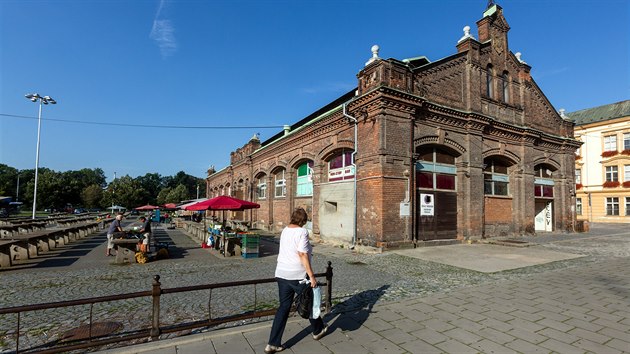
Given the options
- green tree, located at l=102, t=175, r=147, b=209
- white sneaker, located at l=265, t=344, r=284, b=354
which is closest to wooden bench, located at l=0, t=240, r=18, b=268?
white sneaker, located at l=265, t=344, r=284, b=354

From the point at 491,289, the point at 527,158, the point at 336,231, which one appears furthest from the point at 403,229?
the point at 527,158

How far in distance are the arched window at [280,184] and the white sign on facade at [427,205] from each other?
978cm

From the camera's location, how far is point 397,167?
1250cm

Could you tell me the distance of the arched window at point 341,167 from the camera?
48.1 feet

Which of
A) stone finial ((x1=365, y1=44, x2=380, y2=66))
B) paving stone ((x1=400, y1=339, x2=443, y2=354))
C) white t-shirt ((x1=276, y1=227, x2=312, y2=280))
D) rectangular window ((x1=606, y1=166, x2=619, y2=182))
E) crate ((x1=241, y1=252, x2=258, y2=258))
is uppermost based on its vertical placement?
stone finial ((x1=365, y1=44, x2=380, y2=66))

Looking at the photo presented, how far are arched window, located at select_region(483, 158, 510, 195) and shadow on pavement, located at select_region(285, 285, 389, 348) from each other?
12705mm

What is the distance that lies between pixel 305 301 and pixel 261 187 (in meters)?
21.8

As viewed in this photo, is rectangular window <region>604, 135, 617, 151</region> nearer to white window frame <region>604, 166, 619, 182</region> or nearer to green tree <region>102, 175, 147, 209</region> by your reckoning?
white window frame <region>604, 166, 619, 182</region>

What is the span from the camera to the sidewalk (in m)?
4.02

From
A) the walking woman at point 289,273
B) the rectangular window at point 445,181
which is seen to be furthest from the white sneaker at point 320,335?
the rectangular window at point 445,181

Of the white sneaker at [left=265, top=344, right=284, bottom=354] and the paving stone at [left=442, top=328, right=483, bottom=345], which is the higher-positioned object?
the white sneaker at [left=265, top=344, right=284, bottom=354]

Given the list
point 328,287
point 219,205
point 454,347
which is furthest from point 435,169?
point 454,347

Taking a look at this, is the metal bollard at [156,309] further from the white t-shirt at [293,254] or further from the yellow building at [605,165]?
the yellow building at [605,165]

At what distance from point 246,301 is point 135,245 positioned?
21.3 feet
